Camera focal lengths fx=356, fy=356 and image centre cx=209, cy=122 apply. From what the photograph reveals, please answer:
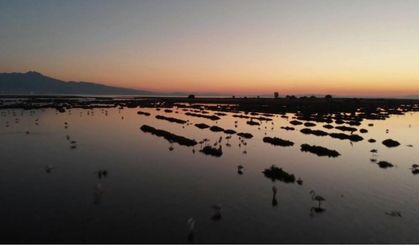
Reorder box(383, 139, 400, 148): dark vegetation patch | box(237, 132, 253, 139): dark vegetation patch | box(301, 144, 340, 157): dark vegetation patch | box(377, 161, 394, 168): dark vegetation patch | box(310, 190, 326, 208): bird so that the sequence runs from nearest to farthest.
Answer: box(310, 190, 326, 208): bird, box(377, 161, 394, 168): dark vegetation patch, box(301, 144, 340, 157): dark vegetation patch, box(383, 139, 400, 148): dark vegetation patch, box(237, 132, 253, 139): dark vegetation patch

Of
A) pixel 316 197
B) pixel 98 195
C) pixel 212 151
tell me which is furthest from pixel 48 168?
pixel 316 197

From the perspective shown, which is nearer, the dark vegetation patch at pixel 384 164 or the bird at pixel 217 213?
the bird at pixel 217 213

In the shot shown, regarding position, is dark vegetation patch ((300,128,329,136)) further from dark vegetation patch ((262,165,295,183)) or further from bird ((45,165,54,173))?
bird ((45,165,54,173))

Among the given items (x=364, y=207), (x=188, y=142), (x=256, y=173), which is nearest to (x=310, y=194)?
(x=364, y=207)

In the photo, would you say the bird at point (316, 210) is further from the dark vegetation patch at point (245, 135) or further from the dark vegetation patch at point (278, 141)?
the dark vegetation patch at point (245, 135)

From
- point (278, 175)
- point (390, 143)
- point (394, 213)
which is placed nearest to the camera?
point (394, 213)

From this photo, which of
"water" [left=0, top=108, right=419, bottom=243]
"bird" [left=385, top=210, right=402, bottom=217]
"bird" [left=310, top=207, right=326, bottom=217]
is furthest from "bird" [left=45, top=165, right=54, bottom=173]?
"bird" [left=385, top=210, right=402, bottom=217]

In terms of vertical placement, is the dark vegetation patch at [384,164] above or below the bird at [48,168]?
below

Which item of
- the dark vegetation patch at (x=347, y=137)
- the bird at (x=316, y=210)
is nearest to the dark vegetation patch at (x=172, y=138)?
the dark vegetation patch at (x=347, y=137)

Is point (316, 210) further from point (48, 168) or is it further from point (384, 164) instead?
point (48, 168)
